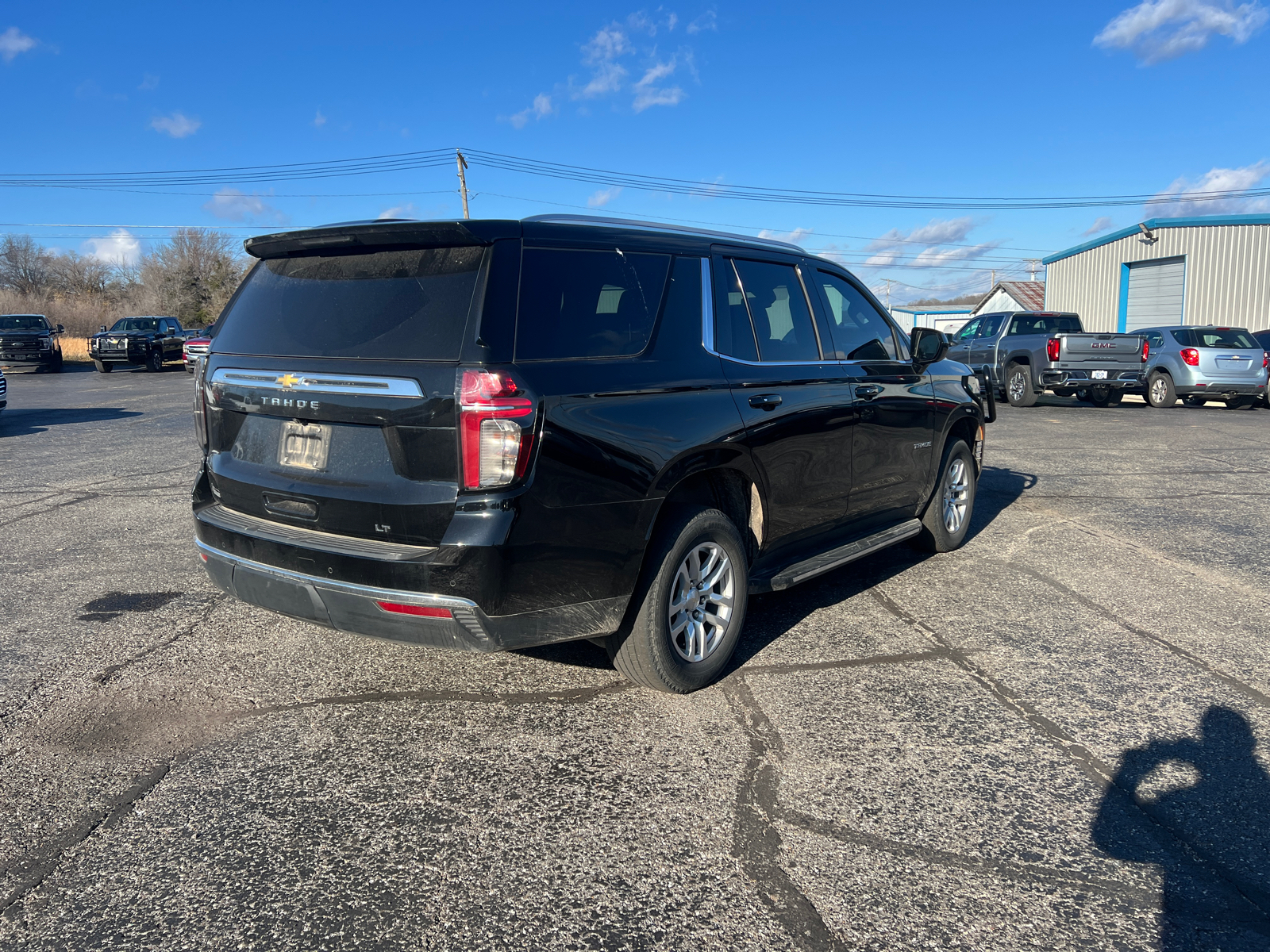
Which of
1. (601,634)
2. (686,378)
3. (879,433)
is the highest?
(686,378)

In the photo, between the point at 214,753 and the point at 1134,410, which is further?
the point at 1134,410

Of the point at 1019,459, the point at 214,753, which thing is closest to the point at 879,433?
the point at 214,753

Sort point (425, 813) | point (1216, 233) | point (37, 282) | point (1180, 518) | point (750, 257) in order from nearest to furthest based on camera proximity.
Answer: point (425, 813) → point (750, 257) → point (1180, 518) → point (1216, 233) → point (37, 282)

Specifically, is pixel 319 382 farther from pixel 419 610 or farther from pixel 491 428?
pixel 419 610

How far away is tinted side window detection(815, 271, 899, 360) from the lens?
196 inches

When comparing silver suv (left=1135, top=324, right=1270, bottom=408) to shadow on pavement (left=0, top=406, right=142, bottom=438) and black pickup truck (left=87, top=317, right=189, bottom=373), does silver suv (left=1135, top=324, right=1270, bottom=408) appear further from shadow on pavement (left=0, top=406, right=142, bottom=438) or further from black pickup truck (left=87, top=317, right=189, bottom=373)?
black pickup truck (left=87, top=317, right=189, bottom=373)

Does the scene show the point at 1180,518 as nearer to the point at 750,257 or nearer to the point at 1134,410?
the point at 750,257

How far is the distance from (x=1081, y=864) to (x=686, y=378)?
219cm

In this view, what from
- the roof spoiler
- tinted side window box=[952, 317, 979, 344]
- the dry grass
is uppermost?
the dry grass

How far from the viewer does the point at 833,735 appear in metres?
3.49

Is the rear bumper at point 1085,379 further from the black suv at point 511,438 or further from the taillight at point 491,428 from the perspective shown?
the taillight at point 491,428

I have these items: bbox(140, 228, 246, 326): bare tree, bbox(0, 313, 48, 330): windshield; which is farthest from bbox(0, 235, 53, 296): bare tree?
bbox(0, 313, 48, 330): windshield

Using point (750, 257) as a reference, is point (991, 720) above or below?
below

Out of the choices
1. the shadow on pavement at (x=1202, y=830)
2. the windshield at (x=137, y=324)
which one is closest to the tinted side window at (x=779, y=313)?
the shadow on pavement at (x=1202, y=830)
